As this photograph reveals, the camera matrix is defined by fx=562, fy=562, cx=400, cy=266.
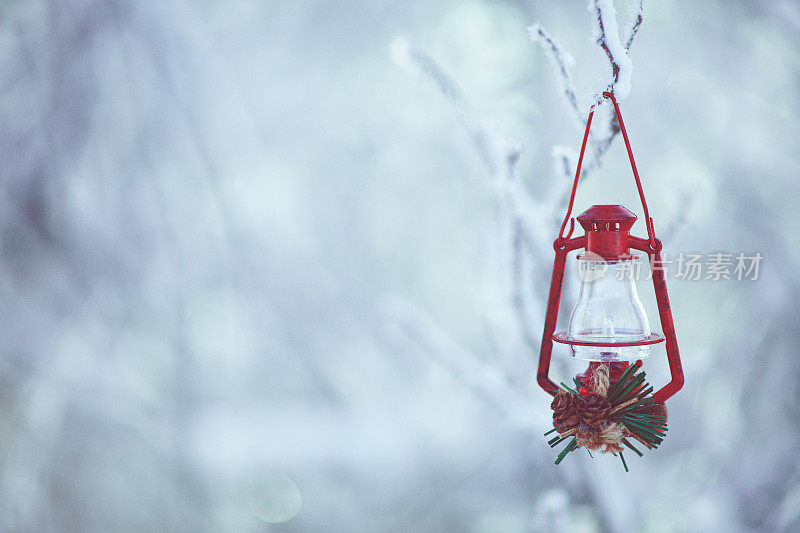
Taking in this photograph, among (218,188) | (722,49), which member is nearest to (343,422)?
(218,188)

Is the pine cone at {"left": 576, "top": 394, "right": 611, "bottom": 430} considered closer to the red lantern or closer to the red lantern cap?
the red lantern

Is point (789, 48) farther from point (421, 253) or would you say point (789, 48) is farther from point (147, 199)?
point (147, 199)

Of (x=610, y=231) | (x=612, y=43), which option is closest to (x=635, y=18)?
(x=612, y=43)

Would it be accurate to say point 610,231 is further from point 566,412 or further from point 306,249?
point 306,249

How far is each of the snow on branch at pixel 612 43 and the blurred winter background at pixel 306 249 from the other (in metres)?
0.60

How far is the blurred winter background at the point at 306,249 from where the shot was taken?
1.22 m

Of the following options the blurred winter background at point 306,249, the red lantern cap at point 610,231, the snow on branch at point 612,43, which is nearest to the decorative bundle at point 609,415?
the red lantern cap at point 610,231

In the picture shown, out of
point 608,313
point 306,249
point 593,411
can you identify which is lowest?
point 593,411

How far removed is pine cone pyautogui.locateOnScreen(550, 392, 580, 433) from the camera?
1.94ft

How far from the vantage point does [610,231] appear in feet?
2.02

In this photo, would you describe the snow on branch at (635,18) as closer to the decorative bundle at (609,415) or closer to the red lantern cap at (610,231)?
the red lantern cap at (610,231)

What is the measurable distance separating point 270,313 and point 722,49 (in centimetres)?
116

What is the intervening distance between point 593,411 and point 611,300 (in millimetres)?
139

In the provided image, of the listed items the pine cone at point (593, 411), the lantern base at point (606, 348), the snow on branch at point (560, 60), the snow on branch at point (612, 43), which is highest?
the snow on branch at point (560, 60)
